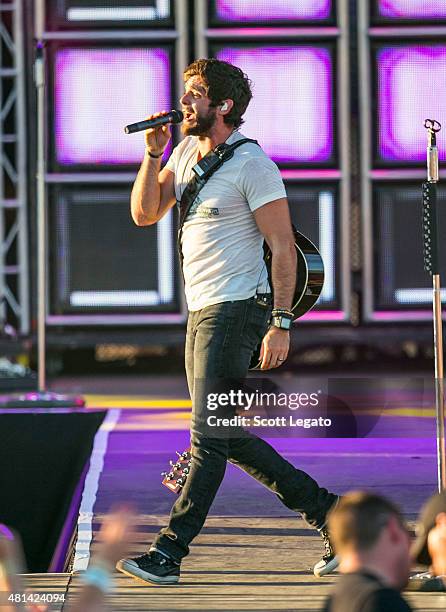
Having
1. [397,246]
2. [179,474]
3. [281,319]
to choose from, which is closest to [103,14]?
[397,246]

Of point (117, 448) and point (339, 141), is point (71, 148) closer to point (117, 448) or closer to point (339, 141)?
point (339, 141)

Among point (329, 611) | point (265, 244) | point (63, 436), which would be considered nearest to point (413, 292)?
point (63, 436)

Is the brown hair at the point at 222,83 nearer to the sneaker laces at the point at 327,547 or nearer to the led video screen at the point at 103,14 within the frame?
the sneaker laces at the point at 327,547

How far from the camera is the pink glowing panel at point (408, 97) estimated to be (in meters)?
17.3

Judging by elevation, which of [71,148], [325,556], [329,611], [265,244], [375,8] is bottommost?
[325,556]

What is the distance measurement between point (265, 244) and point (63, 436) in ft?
18.9

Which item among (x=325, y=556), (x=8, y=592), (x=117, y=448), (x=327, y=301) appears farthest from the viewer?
(x=327, y=301)

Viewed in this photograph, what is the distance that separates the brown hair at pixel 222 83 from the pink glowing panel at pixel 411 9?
37.5 feet

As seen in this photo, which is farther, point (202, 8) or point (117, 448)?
point (202, 8)

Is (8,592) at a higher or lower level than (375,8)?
lower

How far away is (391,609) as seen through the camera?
125 inches

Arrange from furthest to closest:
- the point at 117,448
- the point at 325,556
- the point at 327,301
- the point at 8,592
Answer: the point at 327,301, the point at 117,448, the point at 325,556, the point at 8,592

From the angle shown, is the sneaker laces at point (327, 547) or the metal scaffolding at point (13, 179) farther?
the metal scaffolding at point (13, 179)

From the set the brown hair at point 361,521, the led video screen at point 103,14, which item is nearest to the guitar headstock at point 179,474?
the brown hair at point 361,521
